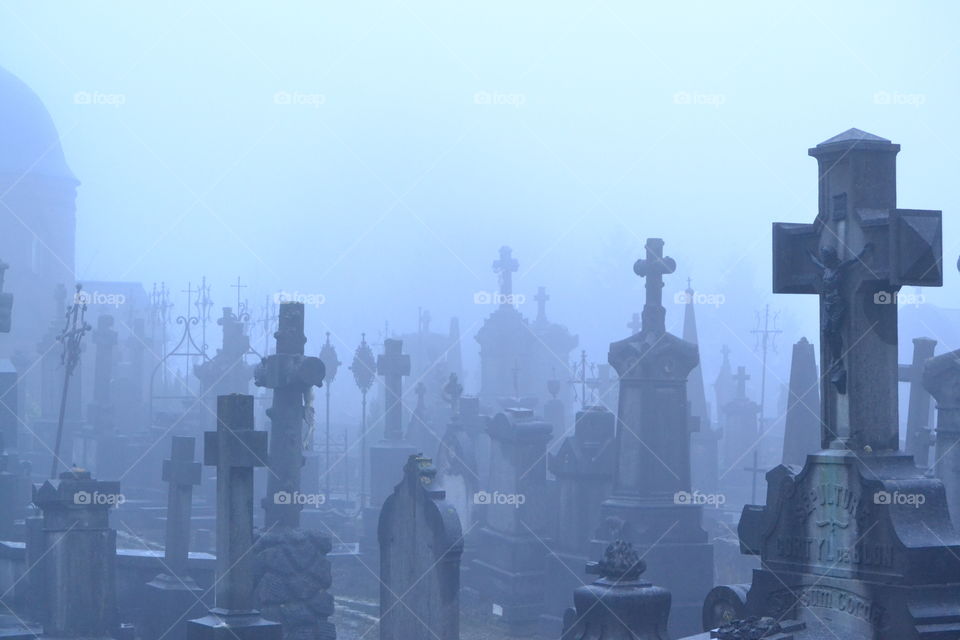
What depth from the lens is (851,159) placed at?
7.58 m

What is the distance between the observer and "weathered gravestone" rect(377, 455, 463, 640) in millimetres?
10664

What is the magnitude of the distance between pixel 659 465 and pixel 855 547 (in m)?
8.94

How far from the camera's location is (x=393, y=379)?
22.8 meters

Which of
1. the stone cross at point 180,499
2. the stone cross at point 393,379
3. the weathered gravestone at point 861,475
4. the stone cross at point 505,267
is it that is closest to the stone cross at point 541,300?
the stone cross at point 505,267

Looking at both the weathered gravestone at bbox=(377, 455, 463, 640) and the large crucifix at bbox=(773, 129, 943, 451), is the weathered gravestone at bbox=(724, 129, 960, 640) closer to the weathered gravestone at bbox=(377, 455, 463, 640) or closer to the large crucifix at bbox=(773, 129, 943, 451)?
the large crucifix at bbox=(773, 129, 943, 451)

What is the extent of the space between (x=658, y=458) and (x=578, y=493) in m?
1.38

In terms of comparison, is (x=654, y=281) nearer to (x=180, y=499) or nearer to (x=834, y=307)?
(x=180, y=499)

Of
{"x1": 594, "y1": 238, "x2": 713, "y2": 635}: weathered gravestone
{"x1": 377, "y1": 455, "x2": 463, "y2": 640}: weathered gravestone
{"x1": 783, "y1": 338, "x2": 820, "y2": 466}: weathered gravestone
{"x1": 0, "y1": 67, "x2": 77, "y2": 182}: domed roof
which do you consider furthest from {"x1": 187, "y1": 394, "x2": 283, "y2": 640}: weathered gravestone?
{"x1": 0, "y1": 67, "x2": 77, "y2": 182}: domed roof

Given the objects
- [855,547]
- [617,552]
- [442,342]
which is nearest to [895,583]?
[855,547]

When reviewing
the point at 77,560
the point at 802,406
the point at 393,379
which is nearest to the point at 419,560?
the point at 77,560

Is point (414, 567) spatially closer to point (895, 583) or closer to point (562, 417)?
point (895, 583)

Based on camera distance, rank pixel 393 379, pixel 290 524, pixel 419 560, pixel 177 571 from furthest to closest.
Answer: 1. pixel 393 379
2. pixel 177 571
3. pixel 290 524
4. pixel 419 560

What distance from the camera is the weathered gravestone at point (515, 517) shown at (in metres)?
16.4

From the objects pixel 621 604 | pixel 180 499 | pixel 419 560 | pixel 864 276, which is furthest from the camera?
pixel 180 499
